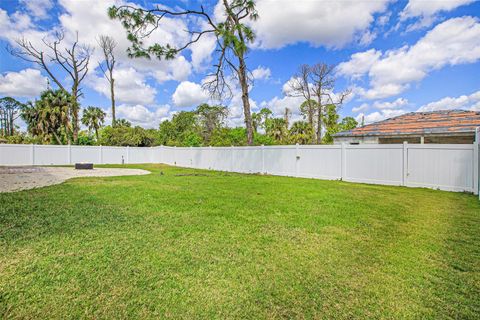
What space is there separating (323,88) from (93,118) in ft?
87.5

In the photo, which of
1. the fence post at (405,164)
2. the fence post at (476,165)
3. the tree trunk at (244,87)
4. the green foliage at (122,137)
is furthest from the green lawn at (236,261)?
the green foliage at (122,137)

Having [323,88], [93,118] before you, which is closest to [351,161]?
[323,88]

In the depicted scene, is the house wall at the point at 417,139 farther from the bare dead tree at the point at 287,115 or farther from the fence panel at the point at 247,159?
the bare dead tree at the point at 287,115

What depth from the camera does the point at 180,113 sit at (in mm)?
32312

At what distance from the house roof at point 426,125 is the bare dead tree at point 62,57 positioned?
77.6ft

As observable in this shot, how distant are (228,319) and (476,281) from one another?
232 centimetres

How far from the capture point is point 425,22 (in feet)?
33.6

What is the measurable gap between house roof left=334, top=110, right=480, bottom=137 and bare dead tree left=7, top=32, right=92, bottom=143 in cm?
2366

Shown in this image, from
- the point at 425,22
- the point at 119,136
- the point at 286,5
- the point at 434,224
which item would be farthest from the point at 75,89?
the point at 434,224

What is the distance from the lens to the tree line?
1148cm

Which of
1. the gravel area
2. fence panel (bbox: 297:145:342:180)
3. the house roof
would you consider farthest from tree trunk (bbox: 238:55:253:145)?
the gravel area

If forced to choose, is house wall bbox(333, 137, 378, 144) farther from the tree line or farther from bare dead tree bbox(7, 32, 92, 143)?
bare dead tree bbox(7, 32, 92, 143)

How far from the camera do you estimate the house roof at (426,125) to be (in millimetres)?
9891

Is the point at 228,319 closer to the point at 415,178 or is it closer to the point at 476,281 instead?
the point at 476,281
